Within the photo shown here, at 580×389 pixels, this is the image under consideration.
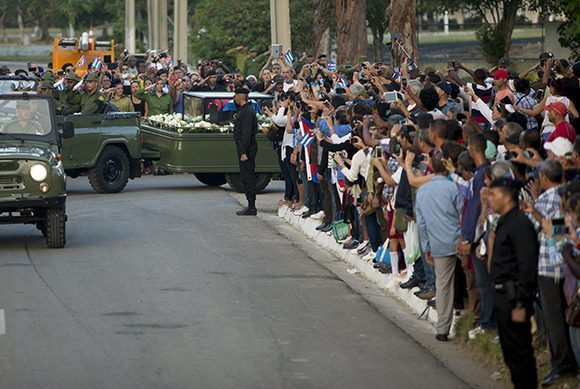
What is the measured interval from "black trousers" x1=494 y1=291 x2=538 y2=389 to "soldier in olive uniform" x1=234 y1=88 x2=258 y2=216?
1264 centimetres

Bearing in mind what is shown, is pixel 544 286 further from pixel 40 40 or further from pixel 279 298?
pixel 40 40

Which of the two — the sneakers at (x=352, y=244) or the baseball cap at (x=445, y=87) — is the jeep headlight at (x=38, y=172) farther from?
the baseball cap at (x=445, y=87)

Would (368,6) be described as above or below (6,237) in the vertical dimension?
above

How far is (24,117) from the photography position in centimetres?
1911

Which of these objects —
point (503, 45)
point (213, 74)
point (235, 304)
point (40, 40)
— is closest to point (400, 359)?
point (235, 304)

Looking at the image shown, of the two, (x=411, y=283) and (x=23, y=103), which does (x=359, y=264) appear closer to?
(x=411, y=283)

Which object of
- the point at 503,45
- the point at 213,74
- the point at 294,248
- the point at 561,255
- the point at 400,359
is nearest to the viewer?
the point at 561,255

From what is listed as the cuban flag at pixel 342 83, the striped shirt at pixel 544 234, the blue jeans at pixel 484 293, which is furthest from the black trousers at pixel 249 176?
the striped shirt at pixel 544 234

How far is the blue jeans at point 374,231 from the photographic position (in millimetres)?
16750

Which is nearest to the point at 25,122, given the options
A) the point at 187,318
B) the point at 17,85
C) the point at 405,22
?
the point at 17,85

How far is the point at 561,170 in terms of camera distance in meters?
10.7

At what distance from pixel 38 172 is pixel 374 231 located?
4182 mm

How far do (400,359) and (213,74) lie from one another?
21.6 meters

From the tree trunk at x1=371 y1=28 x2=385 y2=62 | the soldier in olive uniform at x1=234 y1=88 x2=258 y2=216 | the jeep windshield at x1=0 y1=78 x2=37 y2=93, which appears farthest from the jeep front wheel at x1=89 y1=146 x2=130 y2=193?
the tree trunk at x1=371 y1=28 x2=385 y2=62
